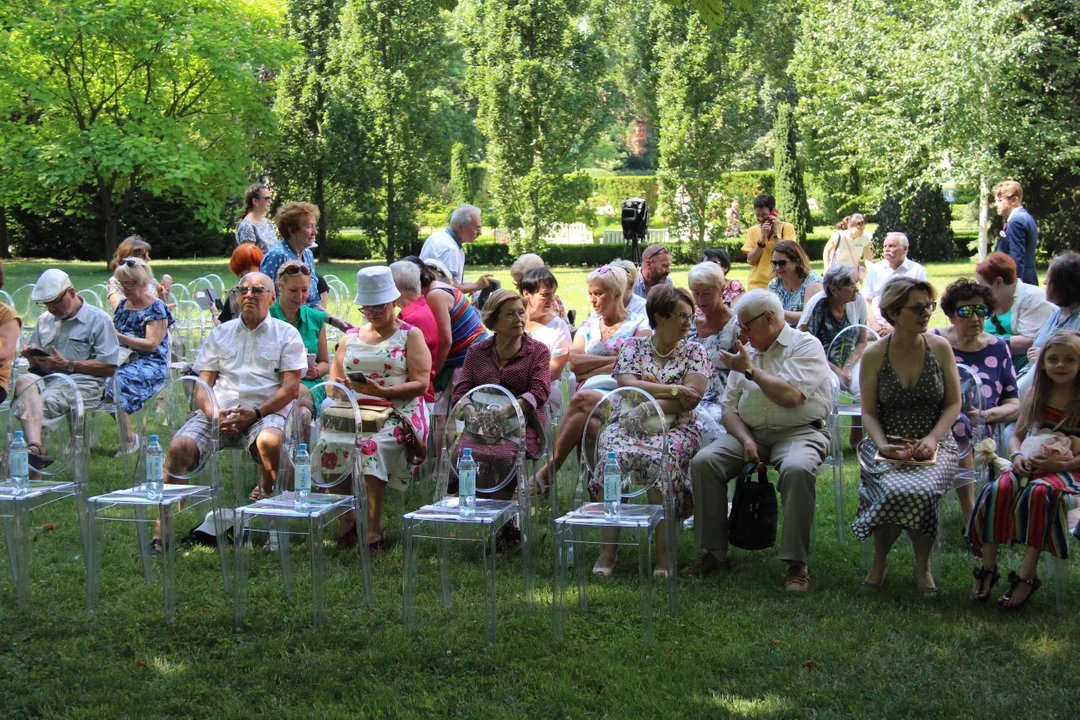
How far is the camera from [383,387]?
527 centimetres

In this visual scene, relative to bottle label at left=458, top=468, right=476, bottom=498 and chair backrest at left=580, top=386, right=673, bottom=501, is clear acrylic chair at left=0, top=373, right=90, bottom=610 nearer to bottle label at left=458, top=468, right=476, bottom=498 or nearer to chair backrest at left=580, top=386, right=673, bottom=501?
bottle label at left=458, top=468, right=476, bottom=498

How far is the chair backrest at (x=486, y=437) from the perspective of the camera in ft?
15.3

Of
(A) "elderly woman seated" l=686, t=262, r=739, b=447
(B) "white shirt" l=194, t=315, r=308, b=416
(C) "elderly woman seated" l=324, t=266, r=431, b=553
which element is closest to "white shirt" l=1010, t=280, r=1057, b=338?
(A) "elderly woman seated" l=686, t=262, r=739, b=447

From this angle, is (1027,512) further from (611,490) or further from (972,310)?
(611,490)

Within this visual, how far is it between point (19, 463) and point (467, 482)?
81.8 inches

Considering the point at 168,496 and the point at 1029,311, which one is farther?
the point at 1029,311

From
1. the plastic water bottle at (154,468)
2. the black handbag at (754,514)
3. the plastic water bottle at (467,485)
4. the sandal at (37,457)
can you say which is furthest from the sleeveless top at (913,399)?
the sandal at (37,457)

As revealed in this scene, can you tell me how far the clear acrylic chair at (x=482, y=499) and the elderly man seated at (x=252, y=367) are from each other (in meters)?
1.08

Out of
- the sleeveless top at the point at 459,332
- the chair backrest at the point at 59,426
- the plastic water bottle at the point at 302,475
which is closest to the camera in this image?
the plastic water bottle at the point at 302,475

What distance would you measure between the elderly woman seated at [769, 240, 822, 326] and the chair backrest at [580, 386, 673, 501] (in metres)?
2.57

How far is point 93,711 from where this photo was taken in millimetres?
3445

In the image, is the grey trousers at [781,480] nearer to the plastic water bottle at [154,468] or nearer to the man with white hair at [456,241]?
the plastic water bottle at [154,468]

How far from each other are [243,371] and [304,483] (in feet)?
3.83

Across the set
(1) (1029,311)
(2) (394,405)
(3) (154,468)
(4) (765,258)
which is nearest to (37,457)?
(3) (154,468)
